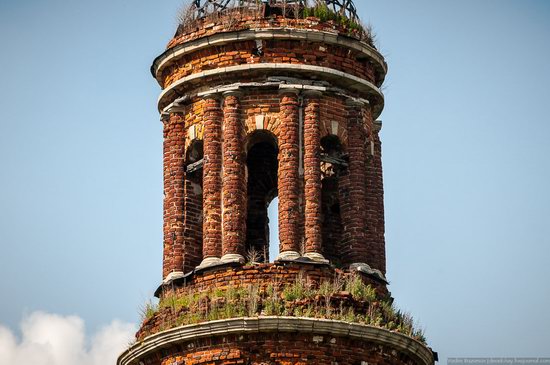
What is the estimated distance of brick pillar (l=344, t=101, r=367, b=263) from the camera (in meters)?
34.8

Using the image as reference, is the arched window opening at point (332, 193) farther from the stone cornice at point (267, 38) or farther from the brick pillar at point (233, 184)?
the stone cornice at point (267, 38)

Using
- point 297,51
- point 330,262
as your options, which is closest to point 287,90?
point 297,51

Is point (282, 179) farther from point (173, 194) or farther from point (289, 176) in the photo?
point (173, 194)

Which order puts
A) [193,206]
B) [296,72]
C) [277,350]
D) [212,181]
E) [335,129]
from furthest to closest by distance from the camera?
[193,206] → [335,129] → [296,72] → [212,181] → [277,350]

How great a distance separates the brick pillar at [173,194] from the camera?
3503cm

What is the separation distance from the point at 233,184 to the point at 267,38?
Answer: 9.61 feet

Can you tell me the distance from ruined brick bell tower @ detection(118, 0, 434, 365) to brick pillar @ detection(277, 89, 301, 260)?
27 millimetres

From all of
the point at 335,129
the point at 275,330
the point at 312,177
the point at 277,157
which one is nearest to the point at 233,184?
the point at 312,177

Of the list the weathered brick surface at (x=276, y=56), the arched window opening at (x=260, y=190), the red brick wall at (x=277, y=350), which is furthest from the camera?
the arched window opening at (x=260, y=190)

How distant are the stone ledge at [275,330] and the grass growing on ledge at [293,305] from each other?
0.23m

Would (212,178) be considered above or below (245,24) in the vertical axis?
below

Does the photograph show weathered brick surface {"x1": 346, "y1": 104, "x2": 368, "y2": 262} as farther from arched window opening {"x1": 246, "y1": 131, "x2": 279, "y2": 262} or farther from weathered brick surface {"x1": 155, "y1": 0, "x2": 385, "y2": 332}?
arched window opening {"x1": 246, "y1": 131, "x2": 279, "y2": 262}

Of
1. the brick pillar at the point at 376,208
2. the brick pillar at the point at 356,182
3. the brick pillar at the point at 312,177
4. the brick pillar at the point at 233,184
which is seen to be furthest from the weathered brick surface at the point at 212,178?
the brick pillar at the point at 376,208

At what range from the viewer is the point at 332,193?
36.6m
